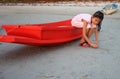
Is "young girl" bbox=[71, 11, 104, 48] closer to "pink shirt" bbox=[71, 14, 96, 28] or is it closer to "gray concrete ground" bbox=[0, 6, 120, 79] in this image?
"pink shirt" bbox=[71, 14, 96, 28]

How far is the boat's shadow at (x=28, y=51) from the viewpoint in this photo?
3999 millimetres

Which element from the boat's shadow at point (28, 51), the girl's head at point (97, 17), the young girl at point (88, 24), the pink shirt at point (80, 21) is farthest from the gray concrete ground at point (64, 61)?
the girl's head at point (97, 17)

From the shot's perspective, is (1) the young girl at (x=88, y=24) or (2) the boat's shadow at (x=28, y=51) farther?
(1) the young girl at (x=88, y=24)

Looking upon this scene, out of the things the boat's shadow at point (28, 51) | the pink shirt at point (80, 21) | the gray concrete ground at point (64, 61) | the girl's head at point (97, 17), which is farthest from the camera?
the pink shirt at point (80, 21)

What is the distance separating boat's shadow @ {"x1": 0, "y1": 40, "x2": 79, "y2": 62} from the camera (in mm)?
3999

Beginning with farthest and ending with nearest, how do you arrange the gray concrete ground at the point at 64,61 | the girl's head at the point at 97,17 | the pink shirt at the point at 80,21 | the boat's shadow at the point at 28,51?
the pink shirt at the point at 80,21 → the girl's head at the point at 97,17 → the boat's shadow at the point at 28,51 → the gray concrete ground at the point at 64,61

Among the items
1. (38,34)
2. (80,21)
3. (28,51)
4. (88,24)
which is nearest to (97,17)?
(88,24)

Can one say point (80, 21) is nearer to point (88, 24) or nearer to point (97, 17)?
point (88, 24)

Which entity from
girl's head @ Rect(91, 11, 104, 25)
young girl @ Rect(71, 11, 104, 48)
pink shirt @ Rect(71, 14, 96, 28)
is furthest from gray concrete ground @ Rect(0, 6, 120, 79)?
girl's head @ Rect(91, 11, 104, 25)

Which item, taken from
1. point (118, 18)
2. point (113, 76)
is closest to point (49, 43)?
point (113, 76)

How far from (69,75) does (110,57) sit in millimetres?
854

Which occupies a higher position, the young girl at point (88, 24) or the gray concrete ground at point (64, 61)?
the young girl at point (88, 24)

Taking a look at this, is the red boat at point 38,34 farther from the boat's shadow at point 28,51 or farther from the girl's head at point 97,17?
the girl's head at point 97,17

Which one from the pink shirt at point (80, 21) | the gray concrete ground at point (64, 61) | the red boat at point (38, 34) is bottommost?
the gray concrete ground at point (64, 61)
